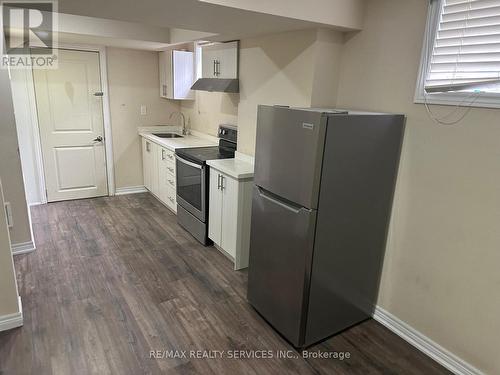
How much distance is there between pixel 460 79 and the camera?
1.94m

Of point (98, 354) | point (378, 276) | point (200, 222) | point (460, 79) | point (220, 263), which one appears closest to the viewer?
point (460, 79)

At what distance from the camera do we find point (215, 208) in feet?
10.8

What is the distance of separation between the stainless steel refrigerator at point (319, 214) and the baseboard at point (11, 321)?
5.46 feet

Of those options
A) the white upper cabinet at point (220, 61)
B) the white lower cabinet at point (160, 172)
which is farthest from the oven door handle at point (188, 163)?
the white upper cabinet at point (220, 61)

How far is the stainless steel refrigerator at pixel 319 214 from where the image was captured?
6.33 ft

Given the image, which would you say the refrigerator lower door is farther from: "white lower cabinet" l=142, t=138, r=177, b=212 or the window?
"white lower cabinet" l=142, t=138, r=177, b=212

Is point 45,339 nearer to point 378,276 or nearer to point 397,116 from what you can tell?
point 378,276

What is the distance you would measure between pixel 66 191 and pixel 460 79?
4851 millimetres

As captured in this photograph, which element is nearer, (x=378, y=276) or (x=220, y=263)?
(x=378, y=276)

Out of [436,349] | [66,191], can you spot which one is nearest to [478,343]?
[436,349]

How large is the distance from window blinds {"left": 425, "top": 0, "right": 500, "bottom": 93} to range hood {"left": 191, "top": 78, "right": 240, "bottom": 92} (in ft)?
6.13

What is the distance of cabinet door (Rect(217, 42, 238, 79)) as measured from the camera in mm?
3400

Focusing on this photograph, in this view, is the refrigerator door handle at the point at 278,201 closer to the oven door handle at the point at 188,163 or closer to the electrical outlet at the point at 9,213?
the oven door handle at the point at 188,163

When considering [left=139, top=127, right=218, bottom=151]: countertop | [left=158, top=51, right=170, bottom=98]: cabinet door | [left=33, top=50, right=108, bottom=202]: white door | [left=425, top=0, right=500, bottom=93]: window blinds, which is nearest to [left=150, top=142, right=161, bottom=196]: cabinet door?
[left=139, top=127, right=218, bottom=151]: countertop
